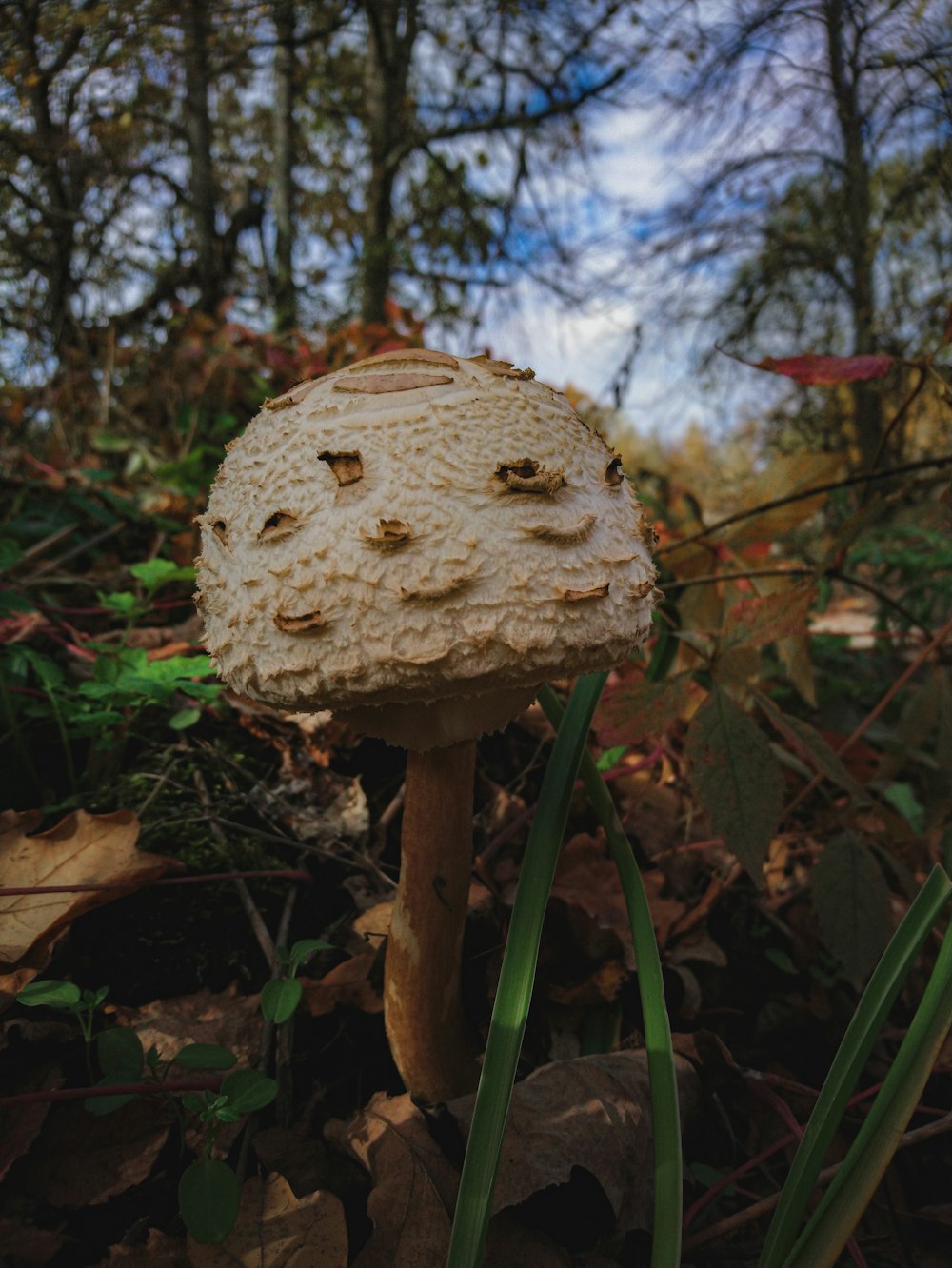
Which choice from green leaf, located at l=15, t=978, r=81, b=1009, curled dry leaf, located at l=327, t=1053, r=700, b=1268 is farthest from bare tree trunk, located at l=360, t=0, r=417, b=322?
curled dry leaf, located at l=327, t=1053, r=700, b=1268

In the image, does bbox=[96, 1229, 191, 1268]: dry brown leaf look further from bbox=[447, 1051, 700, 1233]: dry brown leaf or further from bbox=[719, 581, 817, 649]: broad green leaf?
bbox=[719, 581, 817, 649]: broad green leaf

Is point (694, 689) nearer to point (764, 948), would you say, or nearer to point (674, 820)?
point (674, 820)

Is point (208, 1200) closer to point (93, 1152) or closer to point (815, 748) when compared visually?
point (93, 1152)

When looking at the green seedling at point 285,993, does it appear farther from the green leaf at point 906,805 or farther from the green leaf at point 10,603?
the green leaf at point 906,805

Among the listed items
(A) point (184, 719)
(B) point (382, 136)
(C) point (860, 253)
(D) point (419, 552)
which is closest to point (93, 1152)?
(A) point (184, 719)

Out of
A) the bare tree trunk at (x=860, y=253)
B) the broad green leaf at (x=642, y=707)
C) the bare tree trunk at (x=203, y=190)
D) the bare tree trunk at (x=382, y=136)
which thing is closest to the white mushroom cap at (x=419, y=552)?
the broad green leaf at (x=642, y=707)

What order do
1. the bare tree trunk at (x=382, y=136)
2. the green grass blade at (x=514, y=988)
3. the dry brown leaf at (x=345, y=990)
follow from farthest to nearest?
1. the bare tree trunk at (x=382, y=136)
2. the dry brown leaf at (x=345, y=990)
3. the green grass blade at (x=514, y=988)
